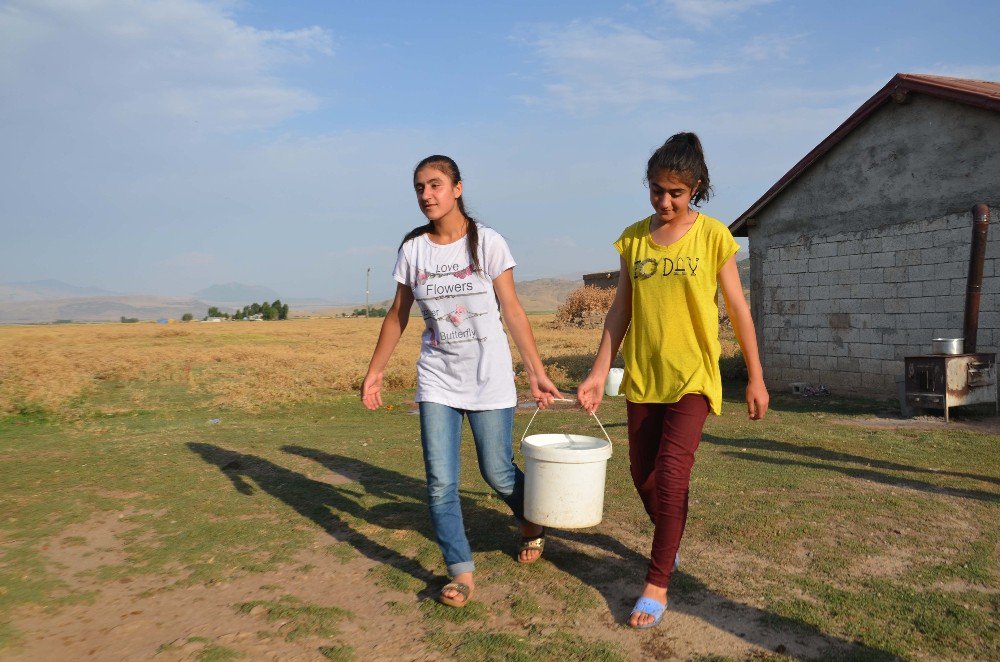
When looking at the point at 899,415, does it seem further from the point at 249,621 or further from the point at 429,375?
the point at 249,621

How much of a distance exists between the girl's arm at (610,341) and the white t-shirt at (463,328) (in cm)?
38

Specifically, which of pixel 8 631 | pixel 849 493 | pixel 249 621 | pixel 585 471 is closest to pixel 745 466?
pixel 849 493

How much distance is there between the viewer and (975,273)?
9484 mm

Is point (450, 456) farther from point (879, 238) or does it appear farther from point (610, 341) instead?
point (879, 238)

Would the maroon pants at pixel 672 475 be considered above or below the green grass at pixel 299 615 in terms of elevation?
above

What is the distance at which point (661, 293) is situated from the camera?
340 cm

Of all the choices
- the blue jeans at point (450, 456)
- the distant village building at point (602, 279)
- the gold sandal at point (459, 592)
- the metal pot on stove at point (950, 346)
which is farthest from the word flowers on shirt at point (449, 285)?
the distant village building at point (602, 279)

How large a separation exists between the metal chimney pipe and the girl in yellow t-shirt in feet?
24.8

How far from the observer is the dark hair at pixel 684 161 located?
10.9 feet

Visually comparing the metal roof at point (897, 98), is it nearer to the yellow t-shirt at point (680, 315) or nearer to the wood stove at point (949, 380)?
the wood stove at point (949, 380)

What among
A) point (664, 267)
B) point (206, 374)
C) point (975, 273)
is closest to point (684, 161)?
point (664, 267)

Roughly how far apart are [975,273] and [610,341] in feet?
25.7

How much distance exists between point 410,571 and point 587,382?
54.2 inches

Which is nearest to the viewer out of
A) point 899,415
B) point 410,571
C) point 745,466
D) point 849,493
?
point 410,571
